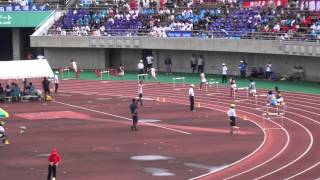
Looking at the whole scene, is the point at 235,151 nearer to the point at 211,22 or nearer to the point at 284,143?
the point at 284,143

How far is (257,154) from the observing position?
25547mm

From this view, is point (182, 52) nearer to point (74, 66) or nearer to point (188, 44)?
point (188, 44)

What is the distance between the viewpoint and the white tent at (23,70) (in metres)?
41.5

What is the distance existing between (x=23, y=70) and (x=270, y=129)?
53.1 feet

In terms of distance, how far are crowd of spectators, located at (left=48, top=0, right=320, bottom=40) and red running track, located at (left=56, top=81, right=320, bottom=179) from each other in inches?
259

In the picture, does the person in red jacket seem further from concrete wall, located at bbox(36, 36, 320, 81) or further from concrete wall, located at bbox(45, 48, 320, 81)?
concrete wall, located at bbox(45, 48, 320, 81)

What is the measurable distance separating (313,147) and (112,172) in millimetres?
7217

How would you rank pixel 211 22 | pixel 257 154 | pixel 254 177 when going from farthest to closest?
1. pixel 211 22
2. pixel 257 154
3. pixel 254 177

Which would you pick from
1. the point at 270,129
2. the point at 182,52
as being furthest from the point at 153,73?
the point at 270,129

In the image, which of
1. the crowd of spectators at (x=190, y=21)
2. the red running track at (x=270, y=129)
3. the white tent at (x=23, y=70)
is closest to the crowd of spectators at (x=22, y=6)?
the crowd of spectators at (x=190, y=21)

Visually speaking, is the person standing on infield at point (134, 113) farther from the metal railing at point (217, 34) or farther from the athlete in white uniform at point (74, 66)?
the athlete in white uniform at point (74, 66)

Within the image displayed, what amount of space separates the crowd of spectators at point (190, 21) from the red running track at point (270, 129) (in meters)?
6.58

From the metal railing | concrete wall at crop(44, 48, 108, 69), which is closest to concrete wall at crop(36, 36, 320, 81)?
concrete wall at crop(44, 48, 108, 69)

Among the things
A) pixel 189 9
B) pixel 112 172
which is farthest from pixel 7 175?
pixel 189 9
